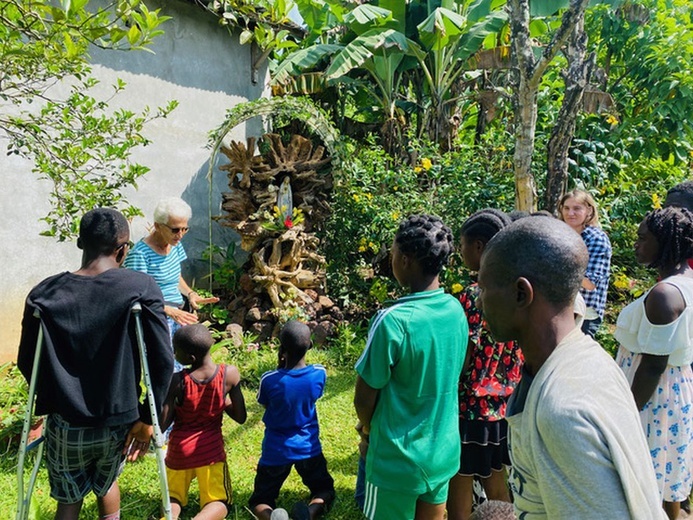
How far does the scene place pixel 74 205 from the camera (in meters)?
3.08

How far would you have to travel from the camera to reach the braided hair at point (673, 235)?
2682 millimetres

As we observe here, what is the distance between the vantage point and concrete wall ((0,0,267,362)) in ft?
19.0

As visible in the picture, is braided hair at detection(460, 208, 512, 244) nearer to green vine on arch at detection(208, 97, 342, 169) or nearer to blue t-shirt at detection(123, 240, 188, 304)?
blue t-shirt at detection(123, 240, 188, 304)

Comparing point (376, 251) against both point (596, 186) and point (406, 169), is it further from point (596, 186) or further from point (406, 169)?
point (596, 186)

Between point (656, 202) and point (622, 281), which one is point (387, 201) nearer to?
point (622, 281)

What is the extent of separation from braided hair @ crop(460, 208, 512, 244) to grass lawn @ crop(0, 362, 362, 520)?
2082 mm

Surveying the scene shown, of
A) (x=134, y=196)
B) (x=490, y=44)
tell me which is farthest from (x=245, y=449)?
(x=490, y=44)

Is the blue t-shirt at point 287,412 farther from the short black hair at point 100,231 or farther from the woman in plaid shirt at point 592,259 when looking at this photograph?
the woman in plaid shirt at point 592,259

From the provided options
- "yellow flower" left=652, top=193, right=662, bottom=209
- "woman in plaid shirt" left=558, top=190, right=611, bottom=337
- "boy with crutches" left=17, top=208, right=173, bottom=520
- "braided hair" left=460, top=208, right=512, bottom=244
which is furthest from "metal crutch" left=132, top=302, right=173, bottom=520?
"yellow flower" left=652, top=193, right=662, bottom=209

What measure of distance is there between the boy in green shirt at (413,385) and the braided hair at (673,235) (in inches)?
46.9

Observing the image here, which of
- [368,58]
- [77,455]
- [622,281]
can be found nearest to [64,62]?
[77,455]

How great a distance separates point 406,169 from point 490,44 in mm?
4385

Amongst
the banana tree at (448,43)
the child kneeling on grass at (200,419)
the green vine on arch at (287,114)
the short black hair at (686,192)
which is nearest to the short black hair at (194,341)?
the child kneeling on grass at (200,419)

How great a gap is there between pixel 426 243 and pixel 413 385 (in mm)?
639
